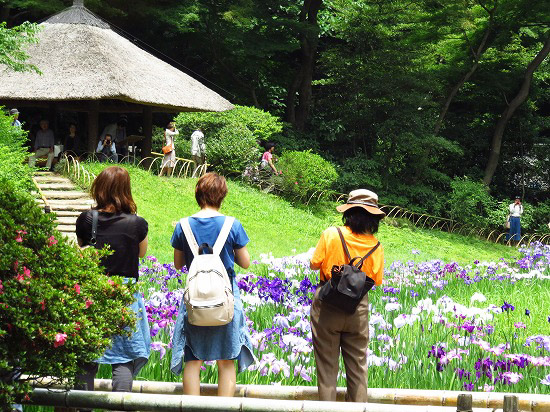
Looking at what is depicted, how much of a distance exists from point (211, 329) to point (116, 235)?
2.46 ft

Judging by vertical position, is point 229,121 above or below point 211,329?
below

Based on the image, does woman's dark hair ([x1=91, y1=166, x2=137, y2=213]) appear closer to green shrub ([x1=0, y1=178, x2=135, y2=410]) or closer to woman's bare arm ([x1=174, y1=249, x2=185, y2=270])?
woman's bare arm ([x1=174, y1=249, x2=185, y2=270])

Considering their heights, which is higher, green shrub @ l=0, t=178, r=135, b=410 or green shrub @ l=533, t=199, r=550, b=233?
green shrub @ l=0, t=178, r=135, b=410

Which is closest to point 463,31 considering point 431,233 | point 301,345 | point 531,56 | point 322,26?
point 531,56

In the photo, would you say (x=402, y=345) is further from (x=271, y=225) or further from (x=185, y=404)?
(x=271, y=225)

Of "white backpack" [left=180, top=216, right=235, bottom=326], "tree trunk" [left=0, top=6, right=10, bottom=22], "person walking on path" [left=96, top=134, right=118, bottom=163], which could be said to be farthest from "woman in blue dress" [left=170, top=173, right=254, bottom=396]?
"tree trunk" [left=0, top=6, right=10, bottom=22]

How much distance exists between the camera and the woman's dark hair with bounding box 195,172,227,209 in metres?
4.33

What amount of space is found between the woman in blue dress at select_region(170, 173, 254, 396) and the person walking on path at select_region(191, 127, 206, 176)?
621 inches

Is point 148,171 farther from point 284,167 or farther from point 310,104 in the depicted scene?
point 310,104

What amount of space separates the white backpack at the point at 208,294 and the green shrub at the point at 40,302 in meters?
0.53

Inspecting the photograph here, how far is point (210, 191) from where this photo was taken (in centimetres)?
433

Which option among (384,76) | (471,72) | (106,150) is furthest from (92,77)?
(471,72)

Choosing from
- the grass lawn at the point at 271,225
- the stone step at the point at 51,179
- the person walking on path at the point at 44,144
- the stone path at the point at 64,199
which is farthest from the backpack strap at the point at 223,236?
the person walking on path at the point at 44,144

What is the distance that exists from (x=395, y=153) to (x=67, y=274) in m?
22.6
